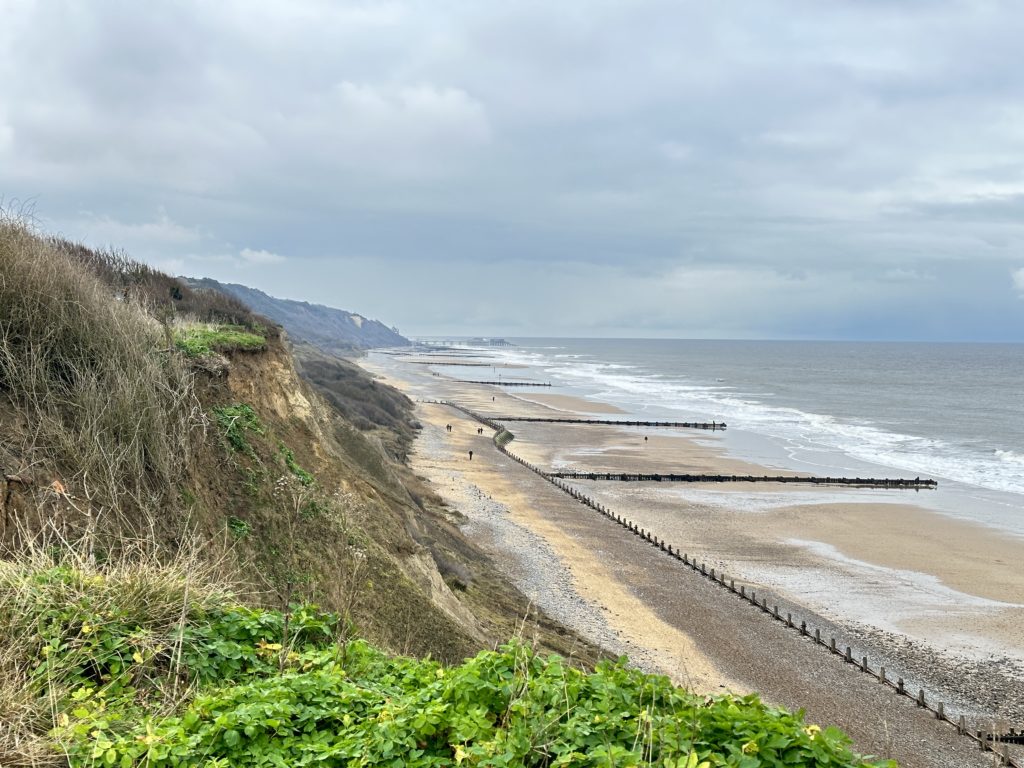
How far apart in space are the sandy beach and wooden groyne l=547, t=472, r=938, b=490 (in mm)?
1429

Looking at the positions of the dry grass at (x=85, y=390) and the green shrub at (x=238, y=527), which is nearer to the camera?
the dry grass at (x=85, y=390)

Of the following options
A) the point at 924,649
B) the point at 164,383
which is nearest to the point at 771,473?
the point at 924,649

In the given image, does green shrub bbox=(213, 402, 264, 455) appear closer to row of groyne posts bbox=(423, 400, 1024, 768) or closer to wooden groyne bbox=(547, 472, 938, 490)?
row of groyne posts bbox=(423, 400, 1024, 768)

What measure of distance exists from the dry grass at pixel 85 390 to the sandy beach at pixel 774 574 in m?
7.61

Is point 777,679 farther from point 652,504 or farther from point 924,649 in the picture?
point 652,504

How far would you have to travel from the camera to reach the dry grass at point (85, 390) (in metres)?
8.65

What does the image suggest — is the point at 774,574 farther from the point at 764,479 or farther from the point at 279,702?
the point at 279,702

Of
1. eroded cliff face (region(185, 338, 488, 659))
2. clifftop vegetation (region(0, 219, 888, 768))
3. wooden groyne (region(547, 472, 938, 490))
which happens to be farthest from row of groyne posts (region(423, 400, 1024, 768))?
eroded cliff face (region(185, 338, 488, 659))

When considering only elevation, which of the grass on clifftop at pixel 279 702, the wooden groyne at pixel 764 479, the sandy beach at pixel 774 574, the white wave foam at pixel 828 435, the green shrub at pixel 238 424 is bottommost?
the sandy beach at pixel 774 574

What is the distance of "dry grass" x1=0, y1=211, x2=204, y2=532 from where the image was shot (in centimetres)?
865

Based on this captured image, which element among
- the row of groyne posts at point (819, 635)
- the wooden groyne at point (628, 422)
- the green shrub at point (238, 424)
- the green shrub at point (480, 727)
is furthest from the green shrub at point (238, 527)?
the wooden groyne at point (628, 422)

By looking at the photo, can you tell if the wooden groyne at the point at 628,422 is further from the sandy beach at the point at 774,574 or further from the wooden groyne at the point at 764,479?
the wooden groyne at the point at 764,479

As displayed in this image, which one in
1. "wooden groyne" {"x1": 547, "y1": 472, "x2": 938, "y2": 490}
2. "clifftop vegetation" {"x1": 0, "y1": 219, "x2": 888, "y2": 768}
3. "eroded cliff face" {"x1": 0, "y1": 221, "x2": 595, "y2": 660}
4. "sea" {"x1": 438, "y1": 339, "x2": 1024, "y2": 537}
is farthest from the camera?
"sea" {"x1": 438, "y1": 339, "x2": 1024, "y2": 537}

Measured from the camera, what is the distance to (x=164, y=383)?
1046cm
